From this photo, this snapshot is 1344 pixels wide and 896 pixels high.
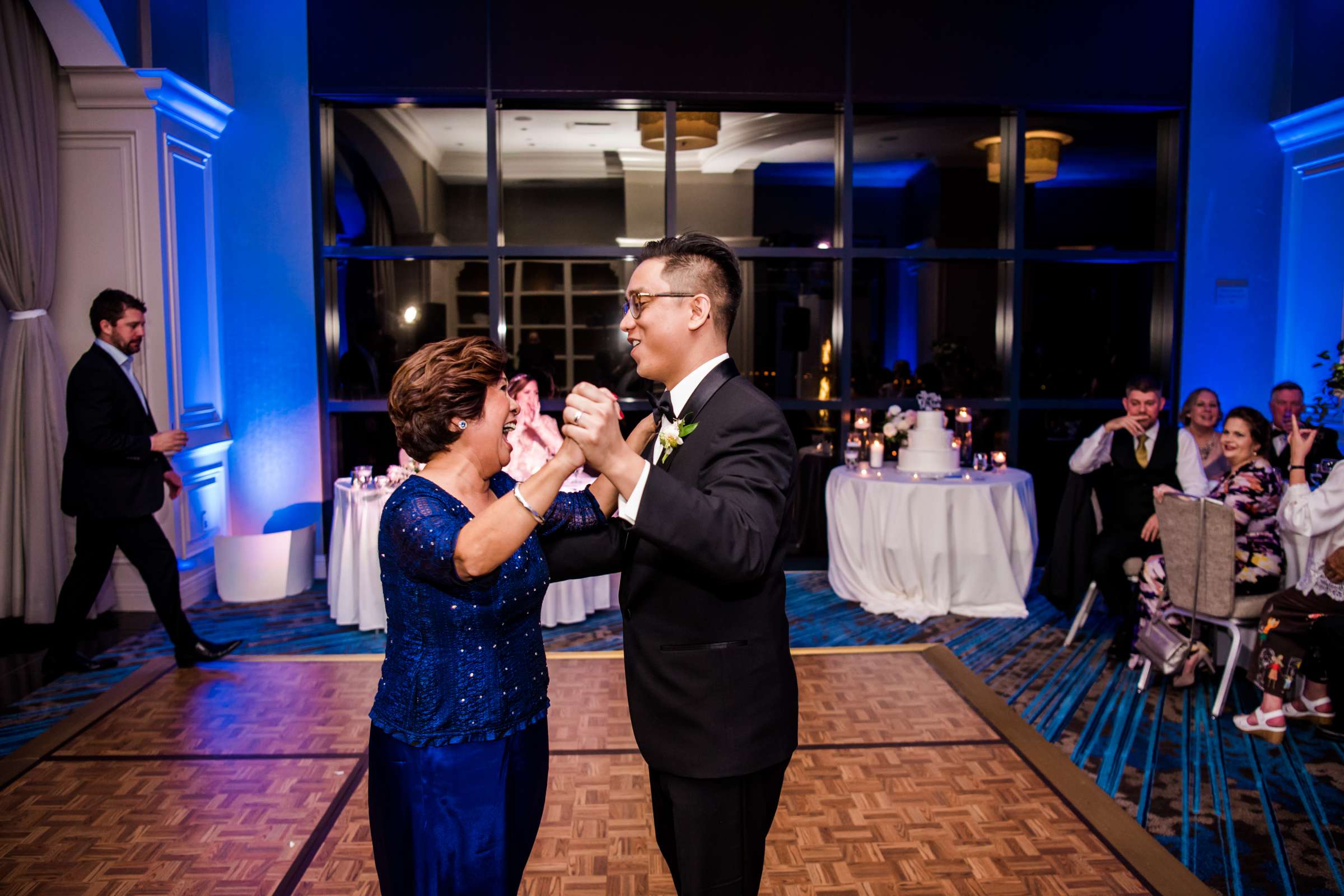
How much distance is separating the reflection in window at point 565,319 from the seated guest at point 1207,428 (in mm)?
3654

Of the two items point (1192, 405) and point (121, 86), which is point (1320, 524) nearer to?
point (1192, 405)

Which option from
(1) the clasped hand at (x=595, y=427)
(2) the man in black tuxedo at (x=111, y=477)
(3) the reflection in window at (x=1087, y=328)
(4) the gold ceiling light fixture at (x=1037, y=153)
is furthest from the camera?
(3) the reflection in window at (x=1087, y=328)

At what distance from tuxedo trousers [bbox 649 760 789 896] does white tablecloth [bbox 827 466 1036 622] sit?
4034 millimetres

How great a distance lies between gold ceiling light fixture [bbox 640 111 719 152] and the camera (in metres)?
6.89

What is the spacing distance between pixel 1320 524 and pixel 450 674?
3.73m

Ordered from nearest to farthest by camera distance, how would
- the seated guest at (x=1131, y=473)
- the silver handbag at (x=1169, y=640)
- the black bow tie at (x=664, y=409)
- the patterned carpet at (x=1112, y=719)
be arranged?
the black bow tie at (x=664, y=409) < the patterned carpet at (x=1112, y=719) < the silver handbag at (x=1169, y=640) < the seated guest at (x=1131, y=473)

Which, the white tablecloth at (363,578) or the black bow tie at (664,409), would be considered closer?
the black bow tie at (664,409)

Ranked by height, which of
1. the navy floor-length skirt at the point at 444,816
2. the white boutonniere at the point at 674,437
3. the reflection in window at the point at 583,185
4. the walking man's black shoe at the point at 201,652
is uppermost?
the reflection in window at the point at 583,185

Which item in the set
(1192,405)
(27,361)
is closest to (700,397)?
(27,361)

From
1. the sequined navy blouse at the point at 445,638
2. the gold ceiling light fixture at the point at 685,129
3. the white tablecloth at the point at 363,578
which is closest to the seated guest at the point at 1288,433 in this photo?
the white tablecloth at the point at 363,578

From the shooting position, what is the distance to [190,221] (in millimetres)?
6133

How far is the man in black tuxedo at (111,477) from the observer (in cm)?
422

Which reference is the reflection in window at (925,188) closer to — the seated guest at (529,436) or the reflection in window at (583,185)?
the reflection in window at (583,185)

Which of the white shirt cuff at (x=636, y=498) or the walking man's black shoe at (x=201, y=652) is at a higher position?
the white shirt cuff at (x=636, y=498)
